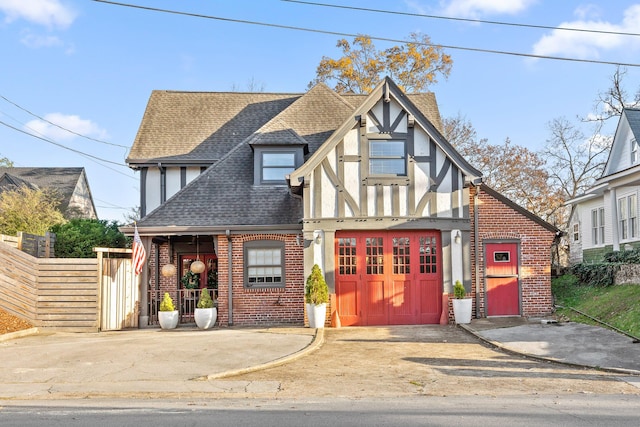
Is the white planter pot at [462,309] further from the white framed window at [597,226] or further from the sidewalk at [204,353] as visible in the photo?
the white framed window at [597,226]

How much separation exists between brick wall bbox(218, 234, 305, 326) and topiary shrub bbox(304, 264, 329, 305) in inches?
51.4

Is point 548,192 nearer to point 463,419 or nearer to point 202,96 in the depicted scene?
point 202,96

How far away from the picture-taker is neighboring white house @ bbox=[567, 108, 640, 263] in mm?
22547

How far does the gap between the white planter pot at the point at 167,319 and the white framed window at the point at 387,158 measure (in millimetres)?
6894

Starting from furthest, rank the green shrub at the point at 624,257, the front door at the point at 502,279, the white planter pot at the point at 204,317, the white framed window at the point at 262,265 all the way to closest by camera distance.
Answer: the green shrub at the point at 624,257, the white framed window at the point at 262,265, the front door at the point at 502,279, the white planter pot at the point at 204,317

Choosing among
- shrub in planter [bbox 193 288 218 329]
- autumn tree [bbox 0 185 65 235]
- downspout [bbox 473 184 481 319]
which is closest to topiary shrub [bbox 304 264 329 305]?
shrub in planter [bbox 193 288 218 329]

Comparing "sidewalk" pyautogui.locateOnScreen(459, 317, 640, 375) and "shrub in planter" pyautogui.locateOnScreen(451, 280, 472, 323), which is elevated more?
"shrub in planter" pyautogui.locateOnScreen(451, 280, 472, 323)

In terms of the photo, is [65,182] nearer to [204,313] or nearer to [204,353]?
[204,313]

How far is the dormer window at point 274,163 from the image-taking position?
18.7 meters

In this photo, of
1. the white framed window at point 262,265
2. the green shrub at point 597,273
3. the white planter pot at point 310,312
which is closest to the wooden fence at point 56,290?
the white framed window at point 262,265

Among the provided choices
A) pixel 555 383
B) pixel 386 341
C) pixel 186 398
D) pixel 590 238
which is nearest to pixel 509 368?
pixel 555 383

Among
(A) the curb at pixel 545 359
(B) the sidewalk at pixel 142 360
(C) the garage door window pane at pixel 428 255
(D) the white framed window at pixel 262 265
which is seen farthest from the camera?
(D) the white framed window at pixel 262 265

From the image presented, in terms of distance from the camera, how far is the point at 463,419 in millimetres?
6891

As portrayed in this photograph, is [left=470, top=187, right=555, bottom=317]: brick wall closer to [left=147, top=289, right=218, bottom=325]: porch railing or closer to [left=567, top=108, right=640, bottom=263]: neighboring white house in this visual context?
[left=567, top=108, right=640, bottom=263]: neighboring white house
